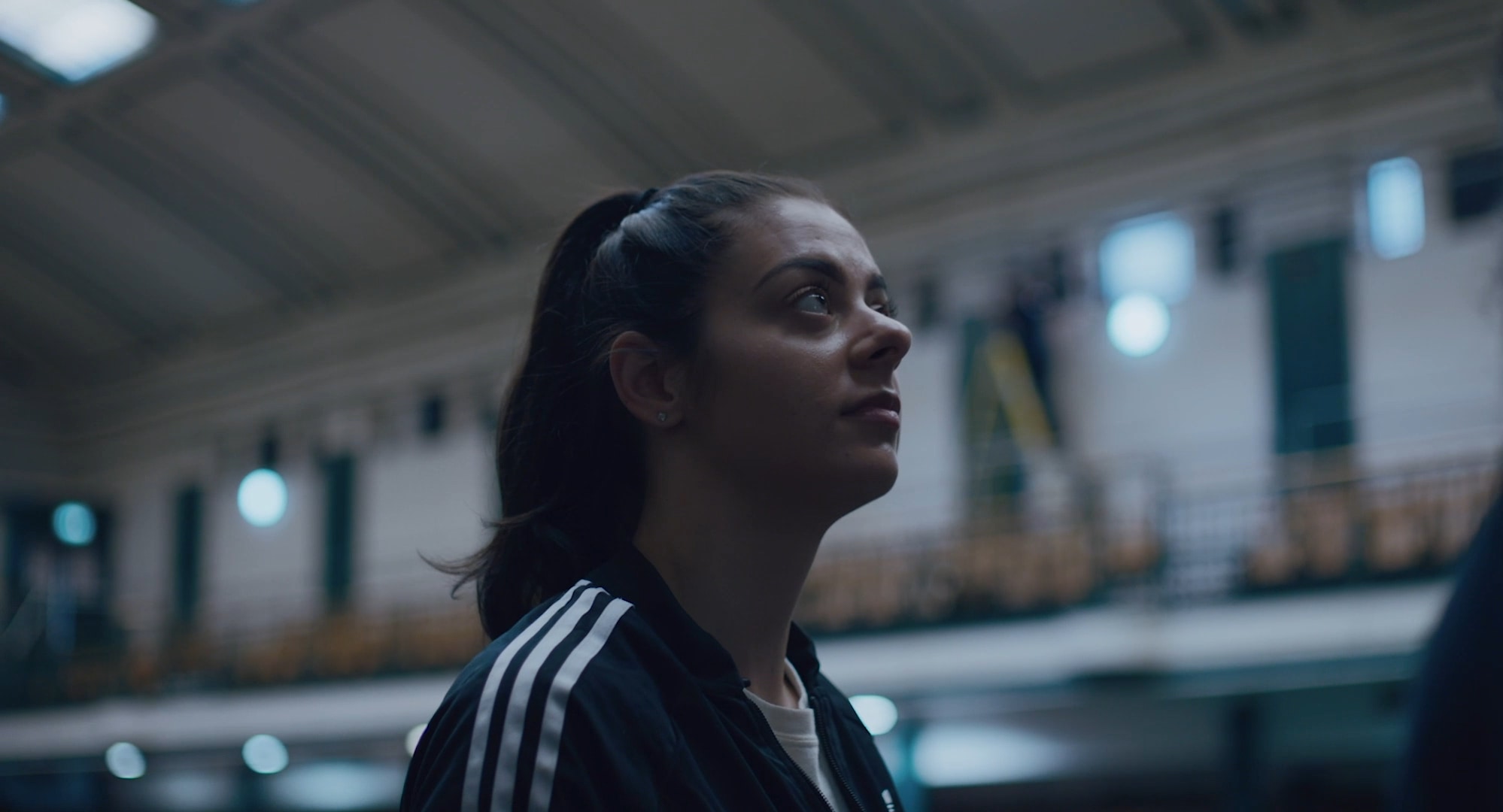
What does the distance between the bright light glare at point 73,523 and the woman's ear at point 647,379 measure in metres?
22.8

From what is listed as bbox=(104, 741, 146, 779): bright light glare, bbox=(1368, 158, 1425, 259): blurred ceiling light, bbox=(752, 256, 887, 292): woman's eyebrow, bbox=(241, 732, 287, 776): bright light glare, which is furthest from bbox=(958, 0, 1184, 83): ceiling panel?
bbox=(104, 741, 146, 779): bright light glare

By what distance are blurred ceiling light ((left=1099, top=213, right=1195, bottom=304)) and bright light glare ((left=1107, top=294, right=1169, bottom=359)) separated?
0.57 ft

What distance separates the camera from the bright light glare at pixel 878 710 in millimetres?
13383

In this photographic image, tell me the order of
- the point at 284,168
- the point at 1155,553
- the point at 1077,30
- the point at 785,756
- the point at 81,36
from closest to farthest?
the point at 785,756, the point at 1155,553, the point at 1077,30, the point at 81,36, the point at 284,168

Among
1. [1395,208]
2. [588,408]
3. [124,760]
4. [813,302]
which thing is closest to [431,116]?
[124,760]

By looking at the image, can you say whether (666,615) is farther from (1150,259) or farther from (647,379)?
(1150,259)

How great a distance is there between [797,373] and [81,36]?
→ 54.2 ft

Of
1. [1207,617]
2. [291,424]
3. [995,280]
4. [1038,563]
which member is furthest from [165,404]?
[1207,617]

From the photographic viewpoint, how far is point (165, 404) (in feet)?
73.1

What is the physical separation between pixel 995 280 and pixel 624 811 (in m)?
14.2

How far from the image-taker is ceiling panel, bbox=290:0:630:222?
632 inches

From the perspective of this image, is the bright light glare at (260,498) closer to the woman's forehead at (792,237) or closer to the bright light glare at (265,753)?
the bright light glare at (265,753)

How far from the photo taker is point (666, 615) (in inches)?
71.2

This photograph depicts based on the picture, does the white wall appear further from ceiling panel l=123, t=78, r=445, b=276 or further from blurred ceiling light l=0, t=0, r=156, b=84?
blurred ceiling light l=0, t=0, r=156, b=84
